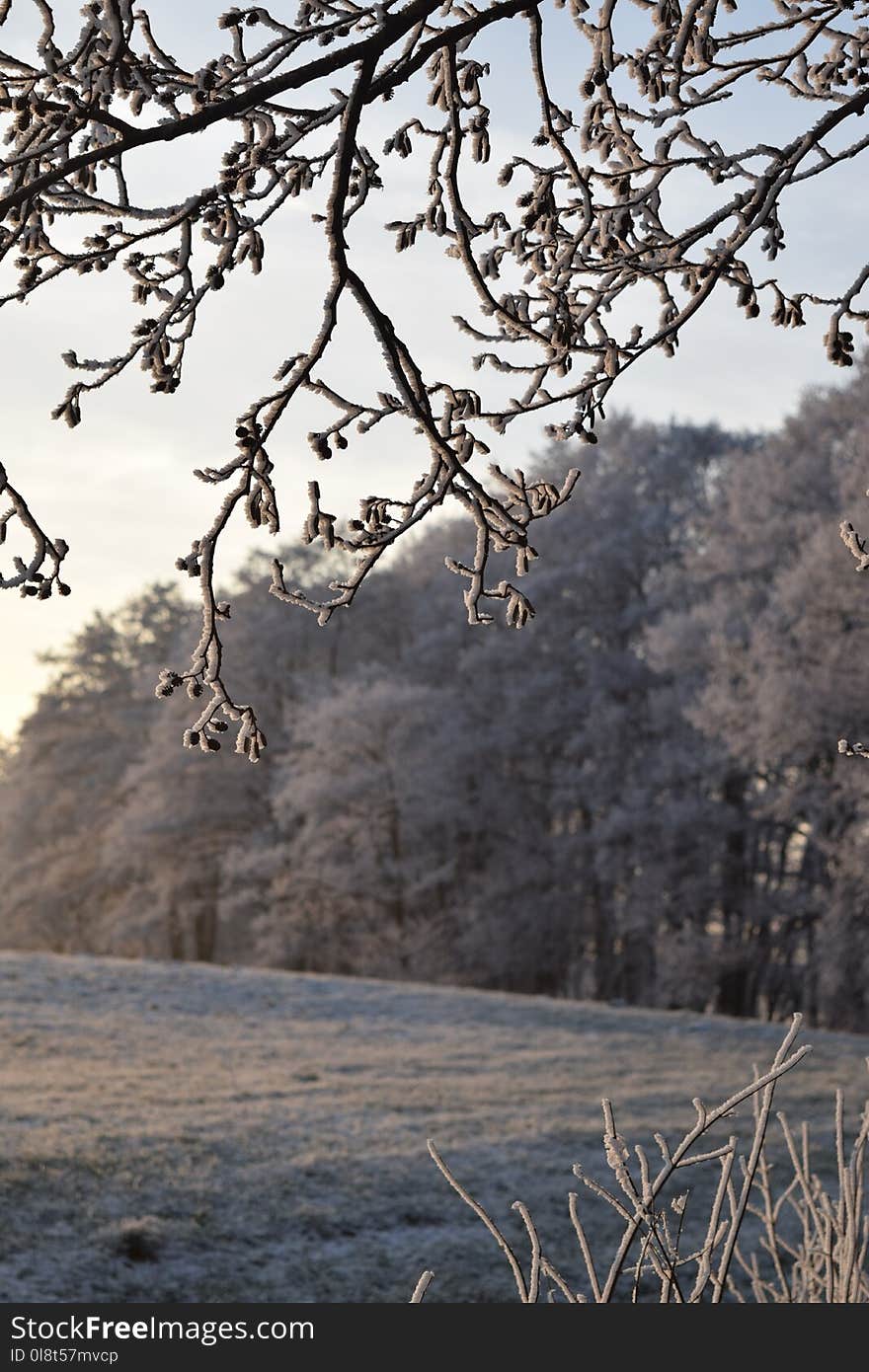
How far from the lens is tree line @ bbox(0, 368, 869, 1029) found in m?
20.9

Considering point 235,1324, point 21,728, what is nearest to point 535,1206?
point 235,1324

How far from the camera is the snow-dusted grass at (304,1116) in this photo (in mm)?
6633

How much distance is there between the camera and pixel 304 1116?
31.7 ft

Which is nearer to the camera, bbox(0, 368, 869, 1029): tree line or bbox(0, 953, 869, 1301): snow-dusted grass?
bbox(0, 953, 869, 1301): snow-dusted grass

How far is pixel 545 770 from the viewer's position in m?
27.4

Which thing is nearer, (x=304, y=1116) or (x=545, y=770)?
(x=304, y=1116)

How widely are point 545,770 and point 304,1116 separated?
1807cm

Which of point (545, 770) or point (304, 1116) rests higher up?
point (545, 770)

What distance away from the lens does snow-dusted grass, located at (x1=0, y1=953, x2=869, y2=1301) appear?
6.63 metres

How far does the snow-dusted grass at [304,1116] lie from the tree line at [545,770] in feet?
18.0

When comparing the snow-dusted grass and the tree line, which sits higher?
the tree line

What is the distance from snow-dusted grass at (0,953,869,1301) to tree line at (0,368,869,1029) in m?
5.50

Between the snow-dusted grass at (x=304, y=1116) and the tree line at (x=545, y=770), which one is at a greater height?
the tree line at (x=545, y=770)

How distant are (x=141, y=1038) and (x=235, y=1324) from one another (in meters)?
10.3
